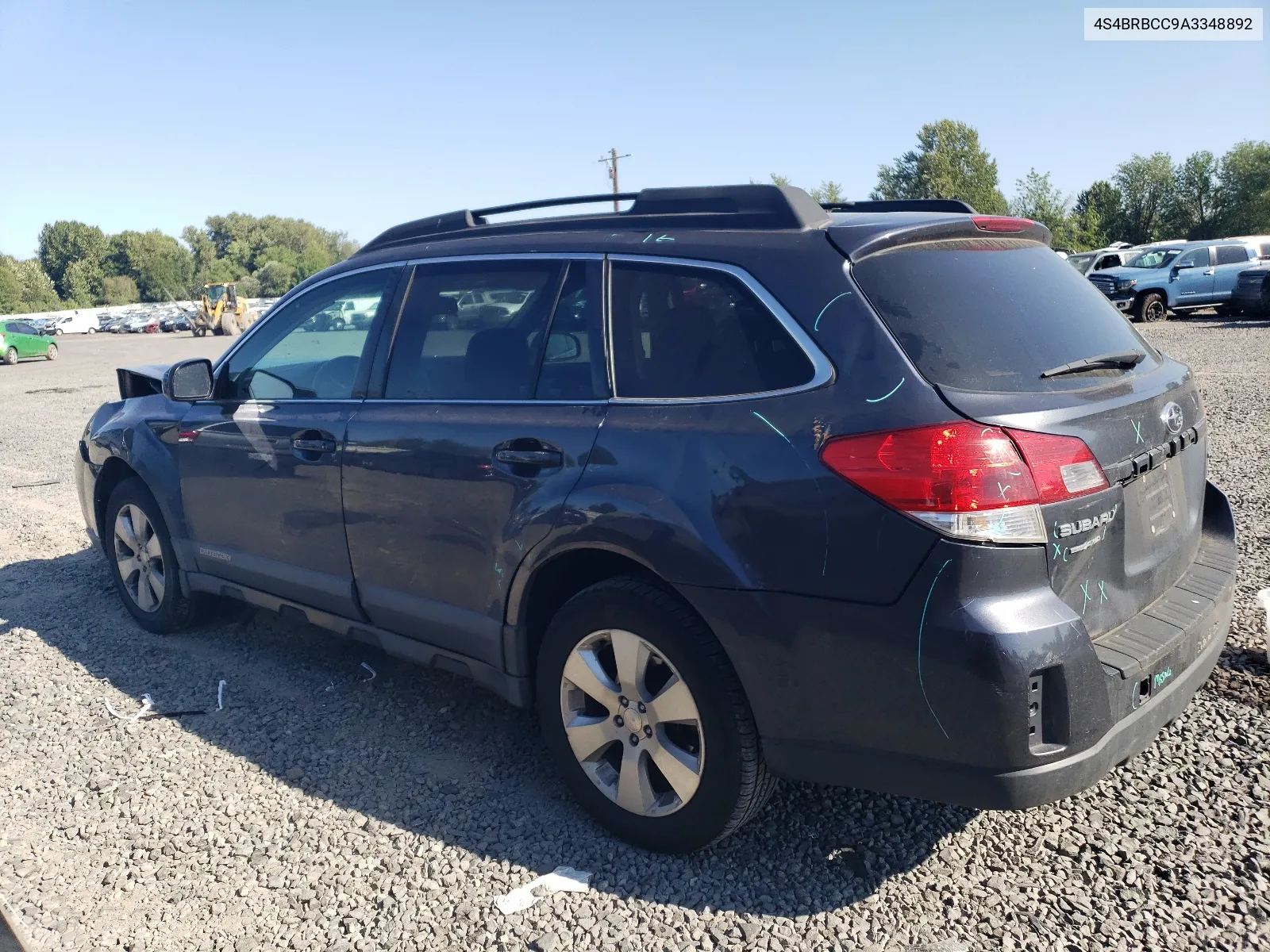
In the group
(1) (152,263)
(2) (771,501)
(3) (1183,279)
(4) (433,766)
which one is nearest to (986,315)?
(2) (771,501)

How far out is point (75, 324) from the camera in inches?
2579

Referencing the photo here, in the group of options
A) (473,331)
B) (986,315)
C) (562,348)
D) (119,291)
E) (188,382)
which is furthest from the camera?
(119,291)

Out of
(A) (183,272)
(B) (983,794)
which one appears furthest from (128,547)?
(A) (183,272)

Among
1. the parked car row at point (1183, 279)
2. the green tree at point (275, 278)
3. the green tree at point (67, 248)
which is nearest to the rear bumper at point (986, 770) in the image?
the parked car row at point (1183, 279)

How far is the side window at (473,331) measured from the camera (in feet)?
11.0

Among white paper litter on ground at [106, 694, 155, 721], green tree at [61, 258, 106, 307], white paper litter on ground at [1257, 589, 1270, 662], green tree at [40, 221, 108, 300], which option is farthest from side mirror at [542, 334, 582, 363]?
green tree at [40, 221, 108, 300]

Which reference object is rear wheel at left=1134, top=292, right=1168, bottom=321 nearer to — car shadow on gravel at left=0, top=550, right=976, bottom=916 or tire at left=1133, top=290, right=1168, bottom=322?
tire at left=1133, top=290, right=1168, bottom=322

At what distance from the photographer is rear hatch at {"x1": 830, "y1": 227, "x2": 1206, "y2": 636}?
2.43 meters

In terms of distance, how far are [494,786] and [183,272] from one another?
130595 millimetres

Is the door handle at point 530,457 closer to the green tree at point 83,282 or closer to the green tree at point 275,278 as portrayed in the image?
the green tree at point 275,278

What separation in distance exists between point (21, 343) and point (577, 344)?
117 feet

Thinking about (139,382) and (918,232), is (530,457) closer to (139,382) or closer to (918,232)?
(918,232)

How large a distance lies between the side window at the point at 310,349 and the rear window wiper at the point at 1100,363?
250 cm

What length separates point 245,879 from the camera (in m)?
3.00
